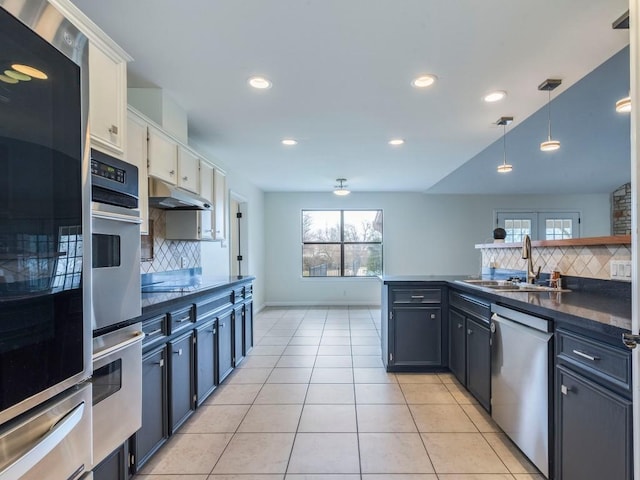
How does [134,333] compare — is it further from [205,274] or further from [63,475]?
[205,274]

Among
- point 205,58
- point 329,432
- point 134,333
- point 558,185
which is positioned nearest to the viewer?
point 134,333

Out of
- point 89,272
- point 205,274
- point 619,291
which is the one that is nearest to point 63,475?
point 89,272

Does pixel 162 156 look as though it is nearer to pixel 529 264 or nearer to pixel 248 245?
pixel 529 264

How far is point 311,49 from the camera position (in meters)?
2.04

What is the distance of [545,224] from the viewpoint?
24.2 ft

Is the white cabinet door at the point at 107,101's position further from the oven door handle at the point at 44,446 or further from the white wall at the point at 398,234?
the white wall at the point at 398,234

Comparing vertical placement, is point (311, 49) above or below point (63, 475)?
above

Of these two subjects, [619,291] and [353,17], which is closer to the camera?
[353,17]

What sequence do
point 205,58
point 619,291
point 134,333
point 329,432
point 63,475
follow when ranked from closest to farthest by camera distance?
point 63,475, point 134,333, point 619,291, point 205,58, point 329,432

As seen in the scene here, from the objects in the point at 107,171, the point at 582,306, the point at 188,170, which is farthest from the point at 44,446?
the point at 188,170

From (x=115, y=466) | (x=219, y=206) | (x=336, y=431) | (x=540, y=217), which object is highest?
(x=540, y=217)

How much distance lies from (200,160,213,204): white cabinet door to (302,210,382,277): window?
406 centimetres

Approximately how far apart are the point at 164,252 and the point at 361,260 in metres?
4.94

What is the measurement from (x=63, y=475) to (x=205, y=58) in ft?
7.12
